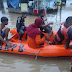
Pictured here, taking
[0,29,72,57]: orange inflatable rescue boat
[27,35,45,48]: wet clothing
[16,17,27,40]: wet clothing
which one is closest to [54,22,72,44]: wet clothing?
[0,29,72,57]: orange inflatable rescue boat

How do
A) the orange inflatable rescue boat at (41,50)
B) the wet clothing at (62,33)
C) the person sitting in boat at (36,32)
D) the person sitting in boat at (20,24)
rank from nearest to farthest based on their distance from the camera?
the wet clothing at (62,33) < the person sitting in boat at (36,32) < the orange inflatable rescue boat at (41,50) < the person sitting in boat at (20,24)

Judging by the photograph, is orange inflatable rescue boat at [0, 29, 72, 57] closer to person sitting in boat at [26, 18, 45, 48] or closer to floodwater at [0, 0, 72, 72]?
floodwater at [0, 0, 72, 72]

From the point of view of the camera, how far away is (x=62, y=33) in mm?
3135

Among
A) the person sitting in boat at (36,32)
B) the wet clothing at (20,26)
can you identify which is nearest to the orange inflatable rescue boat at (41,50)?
the person sitting in boat at (36,32)

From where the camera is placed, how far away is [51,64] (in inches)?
129

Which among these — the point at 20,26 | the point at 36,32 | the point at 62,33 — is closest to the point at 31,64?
the point at 36,32

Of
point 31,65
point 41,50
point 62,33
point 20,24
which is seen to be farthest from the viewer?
point 20,24

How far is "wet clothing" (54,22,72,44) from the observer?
2817mm

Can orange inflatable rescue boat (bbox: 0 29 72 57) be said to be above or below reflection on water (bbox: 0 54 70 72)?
above

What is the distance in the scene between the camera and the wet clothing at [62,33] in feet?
9.24

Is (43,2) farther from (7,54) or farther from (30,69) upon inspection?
(30,69)

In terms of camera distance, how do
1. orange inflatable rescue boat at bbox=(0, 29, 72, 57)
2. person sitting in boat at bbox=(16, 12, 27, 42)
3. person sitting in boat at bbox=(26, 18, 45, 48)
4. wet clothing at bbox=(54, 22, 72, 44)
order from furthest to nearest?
person sitting in boat at bbox=(16, 12, 27, 42)
orange inflatable rescue boat at bbox=(0, 29, 72, 57)
person sitting in boat at bbox=(26, 18, 45, 48)
wet clothing at bbox=(54, 22, 72, 44)

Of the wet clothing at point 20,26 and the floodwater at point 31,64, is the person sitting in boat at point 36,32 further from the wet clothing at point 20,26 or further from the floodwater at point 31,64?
the wet clothing at point 20,26

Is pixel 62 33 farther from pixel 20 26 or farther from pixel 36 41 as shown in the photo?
pixel 20 26
